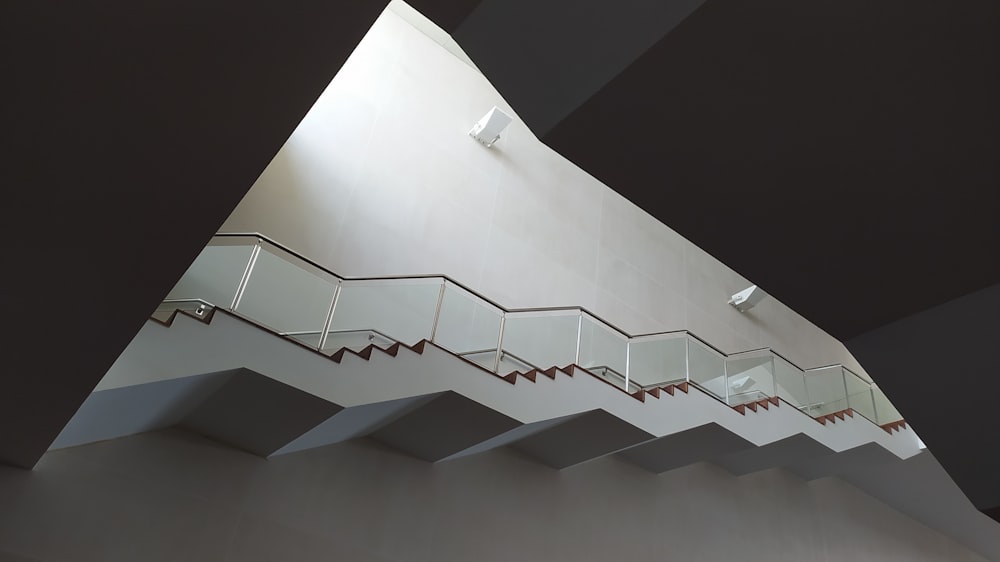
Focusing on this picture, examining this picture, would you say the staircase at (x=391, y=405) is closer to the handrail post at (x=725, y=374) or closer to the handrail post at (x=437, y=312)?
the handrail post at (x=725, y=374)

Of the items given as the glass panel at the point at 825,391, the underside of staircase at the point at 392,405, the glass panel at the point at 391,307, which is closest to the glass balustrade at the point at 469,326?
the glass panel at the point at 391,307

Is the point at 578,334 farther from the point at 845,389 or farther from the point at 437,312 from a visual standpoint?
the point at 845,389

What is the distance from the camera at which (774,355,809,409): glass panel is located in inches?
368

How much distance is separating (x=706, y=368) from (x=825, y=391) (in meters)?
2.64

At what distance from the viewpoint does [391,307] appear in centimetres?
675

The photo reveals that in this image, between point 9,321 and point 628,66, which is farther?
point 9,321

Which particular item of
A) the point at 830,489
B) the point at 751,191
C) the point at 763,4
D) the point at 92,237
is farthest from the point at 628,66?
the point at 830,489

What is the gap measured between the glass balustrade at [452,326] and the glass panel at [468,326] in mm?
11

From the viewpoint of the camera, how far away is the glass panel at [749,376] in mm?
8839

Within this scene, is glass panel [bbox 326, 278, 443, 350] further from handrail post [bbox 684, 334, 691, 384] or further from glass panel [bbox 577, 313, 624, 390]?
handrail post [bbox 684, 334, 691, 384]

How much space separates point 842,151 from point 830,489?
33.9ft

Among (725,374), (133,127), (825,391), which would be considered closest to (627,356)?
(725,374)

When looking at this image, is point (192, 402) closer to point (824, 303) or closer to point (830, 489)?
point (824, 303)

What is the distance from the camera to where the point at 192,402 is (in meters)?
5.66
